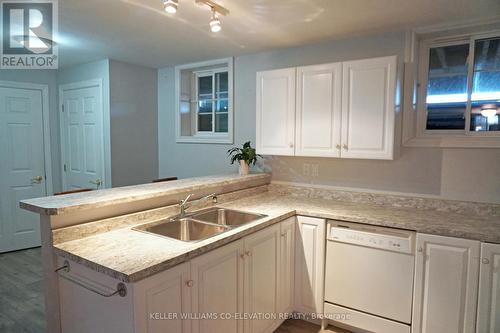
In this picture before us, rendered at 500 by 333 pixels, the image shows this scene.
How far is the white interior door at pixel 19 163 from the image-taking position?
385cm

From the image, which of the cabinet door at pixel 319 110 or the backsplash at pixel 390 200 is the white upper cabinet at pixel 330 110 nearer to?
the cabinet door at pixel 319 110

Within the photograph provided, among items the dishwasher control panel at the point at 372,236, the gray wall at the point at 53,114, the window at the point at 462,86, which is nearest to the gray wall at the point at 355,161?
the window at the point at 462,86

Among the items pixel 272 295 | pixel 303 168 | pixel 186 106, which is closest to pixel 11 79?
pixel 186 106

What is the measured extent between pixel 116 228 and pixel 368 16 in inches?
88.4

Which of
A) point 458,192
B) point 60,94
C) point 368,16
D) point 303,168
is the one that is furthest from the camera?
point 60,94

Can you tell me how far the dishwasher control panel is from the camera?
2.16 meters

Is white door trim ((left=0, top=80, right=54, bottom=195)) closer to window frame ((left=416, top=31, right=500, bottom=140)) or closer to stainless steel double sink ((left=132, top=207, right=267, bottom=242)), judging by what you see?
stainless steel double sink ((left=132, top=207, right=267, bottom=242))

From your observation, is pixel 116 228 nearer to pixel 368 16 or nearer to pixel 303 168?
pixel 303 168

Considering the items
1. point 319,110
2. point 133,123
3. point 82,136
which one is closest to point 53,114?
point 82,136

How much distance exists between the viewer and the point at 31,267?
3.49 meters

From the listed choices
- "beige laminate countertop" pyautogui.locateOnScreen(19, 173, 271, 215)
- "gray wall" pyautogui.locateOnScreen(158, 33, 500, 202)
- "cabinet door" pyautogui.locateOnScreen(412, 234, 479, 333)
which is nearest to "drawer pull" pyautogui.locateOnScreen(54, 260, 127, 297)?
"beige laminate countertop" pyautogui.locateOnScreen(19, 173, 271, 215)

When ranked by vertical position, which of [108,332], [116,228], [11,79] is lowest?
[108,332]

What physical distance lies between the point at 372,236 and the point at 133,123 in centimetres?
303

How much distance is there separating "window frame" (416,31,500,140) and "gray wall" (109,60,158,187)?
10.1ft
